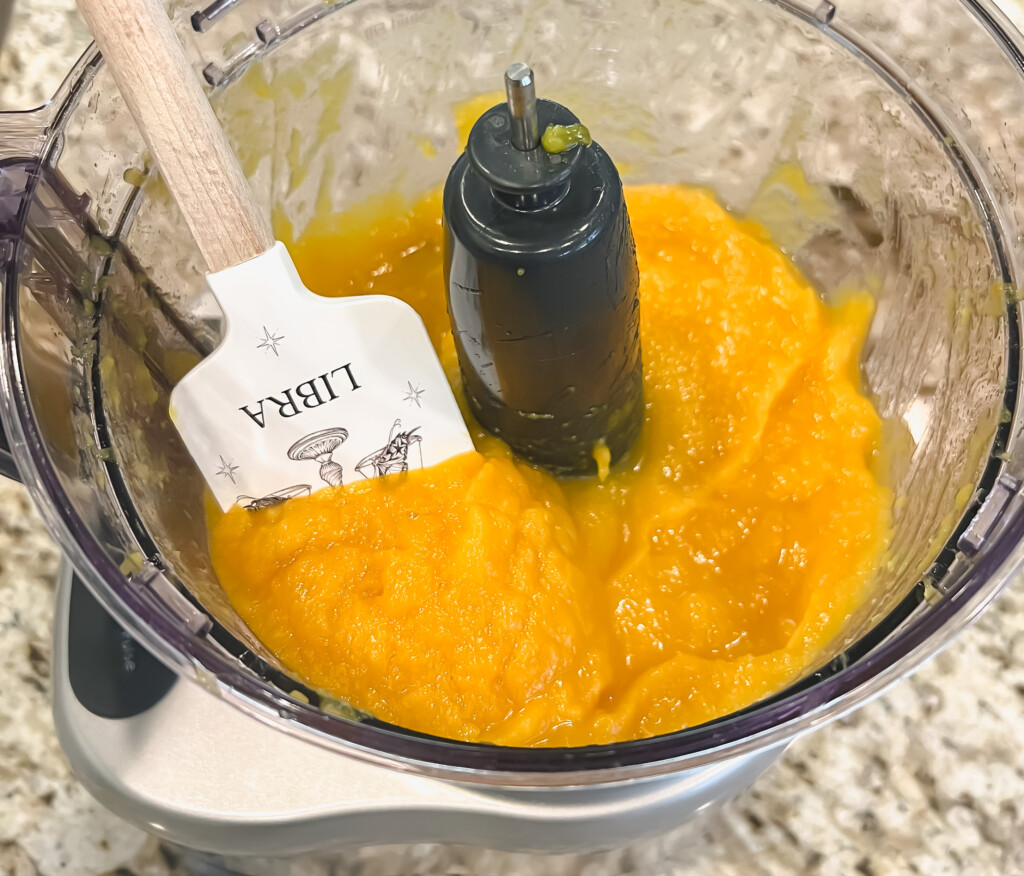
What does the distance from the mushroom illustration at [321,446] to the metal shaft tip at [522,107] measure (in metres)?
0.29

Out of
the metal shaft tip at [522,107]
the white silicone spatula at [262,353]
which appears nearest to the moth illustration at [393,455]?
the white silicone spatula at [262,353]

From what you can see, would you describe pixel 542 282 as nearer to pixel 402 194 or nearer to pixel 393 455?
pixel 393 455

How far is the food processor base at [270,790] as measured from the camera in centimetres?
64

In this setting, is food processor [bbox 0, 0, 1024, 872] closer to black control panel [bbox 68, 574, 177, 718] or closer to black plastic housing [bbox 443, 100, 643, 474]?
black control panel [bbox 68, 574, 177, 718]

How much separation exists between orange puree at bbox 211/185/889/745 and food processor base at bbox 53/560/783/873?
0.05 meters

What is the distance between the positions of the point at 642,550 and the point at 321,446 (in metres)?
0.30

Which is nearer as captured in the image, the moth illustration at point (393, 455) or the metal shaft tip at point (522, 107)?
the metal shaft tip at point (522, 107)

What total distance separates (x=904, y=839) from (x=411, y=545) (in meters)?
0.52

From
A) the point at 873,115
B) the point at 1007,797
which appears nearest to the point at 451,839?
the point at 1007,797

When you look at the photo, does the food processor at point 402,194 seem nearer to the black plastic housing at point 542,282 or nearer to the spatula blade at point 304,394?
the spatula blade at point 304,394

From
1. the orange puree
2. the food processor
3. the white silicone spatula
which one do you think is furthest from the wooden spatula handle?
the orange puree

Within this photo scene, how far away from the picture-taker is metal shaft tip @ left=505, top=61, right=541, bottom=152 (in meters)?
0.50

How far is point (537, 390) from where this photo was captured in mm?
717

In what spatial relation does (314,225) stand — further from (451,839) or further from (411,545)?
(451,839)
